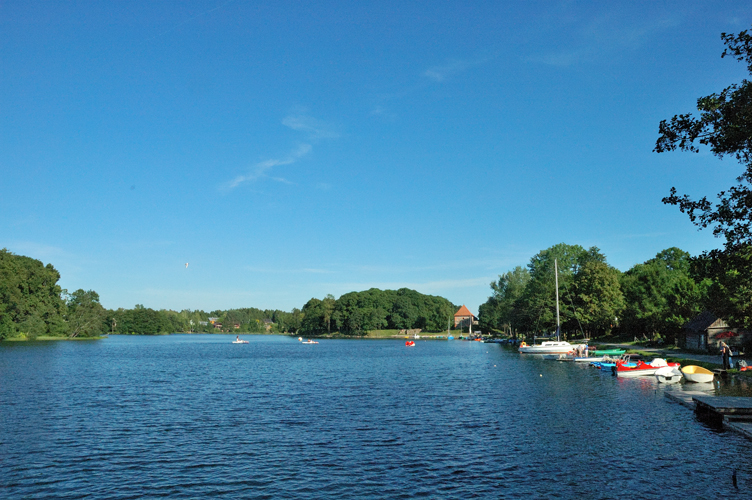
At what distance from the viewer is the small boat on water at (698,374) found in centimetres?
3675

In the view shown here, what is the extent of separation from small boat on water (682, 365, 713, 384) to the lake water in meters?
2.45

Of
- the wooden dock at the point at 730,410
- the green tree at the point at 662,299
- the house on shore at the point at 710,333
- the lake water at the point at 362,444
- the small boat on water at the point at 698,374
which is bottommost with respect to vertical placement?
the lake water at the point at 362,444

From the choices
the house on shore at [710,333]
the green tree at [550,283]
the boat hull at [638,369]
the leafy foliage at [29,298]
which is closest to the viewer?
the boat hull at [638,369]

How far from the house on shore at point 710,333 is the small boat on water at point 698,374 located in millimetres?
16639

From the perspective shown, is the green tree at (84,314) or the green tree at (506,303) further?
the green tree at (84,314)

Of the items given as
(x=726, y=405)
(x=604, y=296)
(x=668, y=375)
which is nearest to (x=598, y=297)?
(x=604, y=296)

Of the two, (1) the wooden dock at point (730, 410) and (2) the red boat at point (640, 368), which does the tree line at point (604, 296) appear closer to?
(2) the red boat at point (640, 368)

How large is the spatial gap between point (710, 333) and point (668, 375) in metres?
17.9

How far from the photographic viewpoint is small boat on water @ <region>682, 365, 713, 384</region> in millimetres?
36750

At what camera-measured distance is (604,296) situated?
90.8 m

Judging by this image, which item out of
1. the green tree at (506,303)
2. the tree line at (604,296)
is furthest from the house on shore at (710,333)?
the green tree at (506,303)

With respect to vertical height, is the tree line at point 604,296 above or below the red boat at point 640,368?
above

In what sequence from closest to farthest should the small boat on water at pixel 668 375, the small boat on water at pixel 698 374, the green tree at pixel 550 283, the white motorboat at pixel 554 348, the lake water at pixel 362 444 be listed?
the lake water at pixel 362 444 < the small boat on water at pixel 698 374 < the small boat on water at pixel 668 375 < the white motorboat at pixel 554 348 < the green tree at pixel 550 283

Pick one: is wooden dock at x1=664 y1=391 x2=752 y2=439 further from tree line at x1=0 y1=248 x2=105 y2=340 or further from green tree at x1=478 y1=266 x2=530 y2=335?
tree line at x1=0 y1=248 x2=105 y2=340
